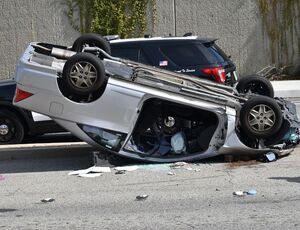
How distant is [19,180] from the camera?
8.11 m

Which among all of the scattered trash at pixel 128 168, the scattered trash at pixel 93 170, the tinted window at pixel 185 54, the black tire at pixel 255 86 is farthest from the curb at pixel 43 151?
the black tire at pixel 255 86

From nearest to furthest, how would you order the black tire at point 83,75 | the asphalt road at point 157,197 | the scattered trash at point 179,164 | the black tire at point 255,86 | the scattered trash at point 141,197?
the asphalt road at point 157,197 < the scattered trash at point 141,197 < the black tire at point 83,75 < the scattered trash at point 179,164 < the black tire at point 255,86

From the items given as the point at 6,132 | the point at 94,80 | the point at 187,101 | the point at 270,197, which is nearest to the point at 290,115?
the point at 187,101

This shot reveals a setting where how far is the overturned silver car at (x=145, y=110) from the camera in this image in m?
7.87

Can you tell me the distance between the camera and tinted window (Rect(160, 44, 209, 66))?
10508mm

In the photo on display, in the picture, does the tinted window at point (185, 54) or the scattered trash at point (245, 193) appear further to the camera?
the tinted window at point (185, 54)

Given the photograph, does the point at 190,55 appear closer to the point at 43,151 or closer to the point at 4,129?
the point at 43,151

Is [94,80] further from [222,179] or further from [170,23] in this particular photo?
[170,23]

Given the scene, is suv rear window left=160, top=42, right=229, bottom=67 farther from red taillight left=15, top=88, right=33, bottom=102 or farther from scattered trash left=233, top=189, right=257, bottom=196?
scattered trash left=233, top=189, right=257, bottom=196

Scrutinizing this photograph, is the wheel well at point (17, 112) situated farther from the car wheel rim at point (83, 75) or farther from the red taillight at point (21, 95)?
the car wheel rim at point (83, 75)

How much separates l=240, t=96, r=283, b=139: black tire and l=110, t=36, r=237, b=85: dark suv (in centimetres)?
228

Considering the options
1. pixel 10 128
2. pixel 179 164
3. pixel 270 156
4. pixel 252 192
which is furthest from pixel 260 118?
pixel 10 128

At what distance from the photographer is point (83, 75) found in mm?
7887

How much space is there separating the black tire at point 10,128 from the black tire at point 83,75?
286 cm
